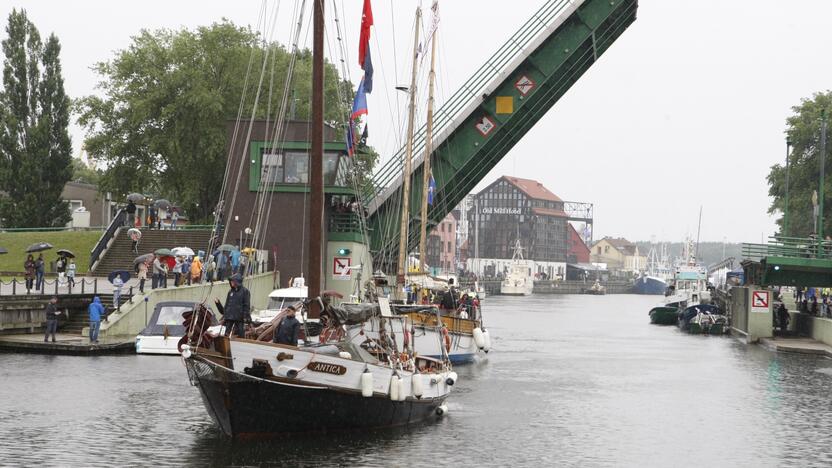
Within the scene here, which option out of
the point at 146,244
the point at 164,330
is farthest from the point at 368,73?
the point at 146,244

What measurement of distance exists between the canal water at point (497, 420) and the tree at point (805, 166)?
38908mm

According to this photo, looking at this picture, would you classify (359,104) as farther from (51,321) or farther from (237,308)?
(237,308)

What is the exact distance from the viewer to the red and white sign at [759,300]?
46875 mm

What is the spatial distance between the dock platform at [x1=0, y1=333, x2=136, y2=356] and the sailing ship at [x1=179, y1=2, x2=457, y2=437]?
11.6 m

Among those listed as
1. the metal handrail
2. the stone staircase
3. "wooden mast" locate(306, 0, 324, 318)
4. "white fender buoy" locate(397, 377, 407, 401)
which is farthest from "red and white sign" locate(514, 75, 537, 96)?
"white fender buoy" locate(397, 377, 407, 401)

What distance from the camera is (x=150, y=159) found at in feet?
215

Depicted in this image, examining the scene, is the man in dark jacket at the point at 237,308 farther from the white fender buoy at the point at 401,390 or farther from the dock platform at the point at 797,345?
the dock platform at the point at 797,345

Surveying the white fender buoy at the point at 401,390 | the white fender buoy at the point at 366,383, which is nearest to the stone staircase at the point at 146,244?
the white fender buoy at the point at 401,390

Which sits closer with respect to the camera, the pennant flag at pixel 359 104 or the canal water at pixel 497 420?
the canal water at pixel 497 420

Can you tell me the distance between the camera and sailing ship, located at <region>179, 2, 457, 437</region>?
18.7 metres

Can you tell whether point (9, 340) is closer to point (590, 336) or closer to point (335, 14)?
point (335, 14)

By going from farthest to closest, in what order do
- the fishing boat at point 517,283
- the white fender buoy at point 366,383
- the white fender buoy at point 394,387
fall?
the fishing boat at point 517,283, the white fender buoy at point 394,387, the white fender buoy at point 366,383

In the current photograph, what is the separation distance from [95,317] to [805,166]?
5528 centimetres

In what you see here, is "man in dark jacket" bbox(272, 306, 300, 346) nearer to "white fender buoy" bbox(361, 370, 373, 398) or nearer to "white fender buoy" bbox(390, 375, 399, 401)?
"white fender buoy" bbox(361, 370, 373, 398)
